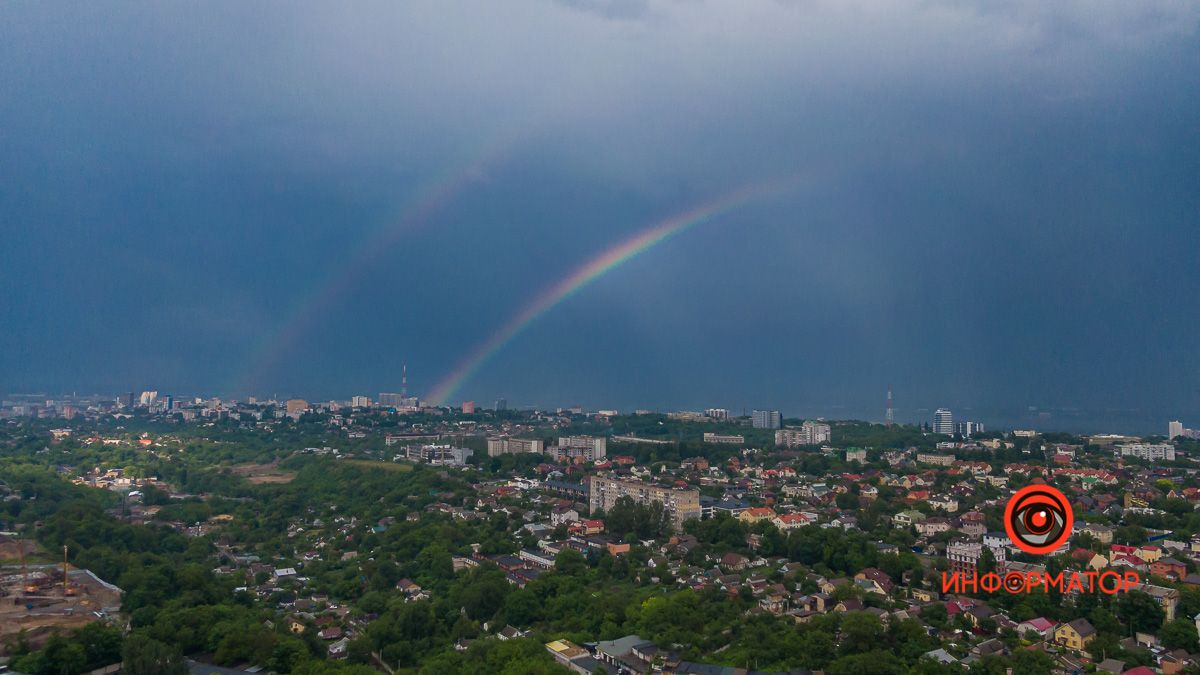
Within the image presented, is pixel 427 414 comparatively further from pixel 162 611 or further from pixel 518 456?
pixel 162 611

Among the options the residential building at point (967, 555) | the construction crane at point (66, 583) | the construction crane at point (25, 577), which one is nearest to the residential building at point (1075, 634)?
the residential building at point (967, 555)

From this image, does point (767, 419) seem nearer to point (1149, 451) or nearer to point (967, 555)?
point (1149, 451)

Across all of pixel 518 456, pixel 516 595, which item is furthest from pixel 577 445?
pixel 516 595

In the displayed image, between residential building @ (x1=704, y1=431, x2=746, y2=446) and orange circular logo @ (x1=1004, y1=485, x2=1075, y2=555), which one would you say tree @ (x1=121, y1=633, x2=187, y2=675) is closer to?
orange circular logo @ (x1=1004, y1=485, x2=1075, y2=555)

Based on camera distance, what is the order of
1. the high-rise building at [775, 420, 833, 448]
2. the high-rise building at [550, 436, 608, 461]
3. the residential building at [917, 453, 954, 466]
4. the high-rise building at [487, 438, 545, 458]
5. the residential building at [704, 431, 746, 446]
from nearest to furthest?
1. the residential building at [917, 453, 954, 466]
2. the high-rise building at [550, 436, 608, 461]
3. the high-rise building at [487, 438, 545, 458]
4. the high-rise building at [775, 420, 833, 448]
5. the residential building at [704, 431, 746, 446]

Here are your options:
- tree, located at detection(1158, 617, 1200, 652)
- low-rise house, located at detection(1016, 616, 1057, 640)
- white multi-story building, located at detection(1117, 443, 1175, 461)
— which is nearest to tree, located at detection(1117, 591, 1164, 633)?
tree, located at detection(1158, 617, 1200, 652)

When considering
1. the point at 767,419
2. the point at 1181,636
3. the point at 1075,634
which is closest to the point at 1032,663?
the point at 1075,634
